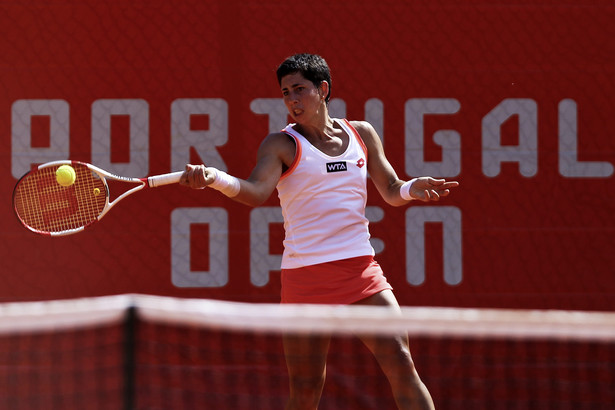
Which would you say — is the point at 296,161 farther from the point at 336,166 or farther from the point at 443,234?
the point at 443,234

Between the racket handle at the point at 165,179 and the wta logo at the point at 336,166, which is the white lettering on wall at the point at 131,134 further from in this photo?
the wta logo at the point at 336,166

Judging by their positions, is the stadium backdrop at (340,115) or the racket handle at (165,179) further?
the stadium backdrop at (340,115)

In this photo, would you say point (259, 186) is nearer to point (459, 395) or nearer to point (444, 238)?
point (444, 238)

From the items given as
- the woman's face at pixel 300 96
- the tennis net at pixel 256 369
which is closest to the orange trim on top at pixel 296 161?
the woman's face at pixel 300 96

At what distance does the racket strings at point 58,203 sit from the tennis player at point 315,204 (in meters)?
0.87

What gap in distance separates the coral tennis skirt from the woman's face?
1.78 ft

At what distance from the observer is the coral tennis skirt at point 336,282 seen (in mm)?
3176

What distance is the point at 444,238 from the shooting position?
14.6 feet

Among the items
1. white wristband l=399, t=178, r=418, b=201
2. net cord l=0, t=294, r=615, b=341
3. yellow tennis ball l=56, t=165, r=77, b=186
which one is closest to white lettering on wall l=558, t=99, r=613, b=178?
white wristband l=399, t=178, r=418, b=201

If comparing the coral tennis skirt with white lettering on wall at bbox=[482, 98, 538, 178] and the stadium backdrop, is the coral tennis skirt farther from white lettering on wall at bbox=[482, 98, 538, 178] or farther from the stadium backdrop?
white lettering on wall at bbox=[482, 98, 538, 178]

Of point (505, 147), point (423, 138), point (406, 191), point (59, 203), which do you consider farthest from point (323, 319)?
point (505, 147)

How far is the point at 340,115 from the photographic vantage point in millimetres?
4441

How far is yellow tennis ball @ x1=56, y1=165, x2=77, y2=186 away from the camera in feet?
11.5

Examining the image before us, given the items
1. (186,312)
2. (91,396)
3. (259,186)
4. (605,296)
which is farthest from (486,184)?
(186,312)
